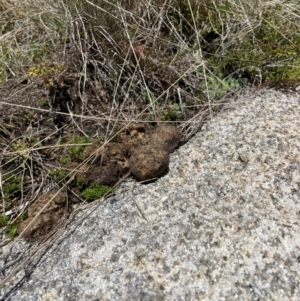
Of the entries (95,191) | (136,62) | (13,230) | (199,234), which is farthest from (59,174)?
(136,62)

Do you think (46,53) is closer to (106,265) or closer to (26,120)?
(26,120)

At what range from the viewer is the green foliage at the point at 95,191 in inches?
62.7

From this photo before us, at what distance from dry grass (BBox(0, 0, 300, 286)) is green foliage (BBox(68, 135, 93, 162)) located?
70 mm

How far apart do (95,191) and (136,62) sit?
80 cm

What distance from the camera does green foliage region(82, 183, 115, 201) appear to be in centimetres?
159

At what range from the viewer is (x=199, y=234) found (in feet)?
4.64

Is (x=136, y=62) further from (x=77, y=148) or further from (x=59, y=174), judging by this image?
(x=59, y=174)

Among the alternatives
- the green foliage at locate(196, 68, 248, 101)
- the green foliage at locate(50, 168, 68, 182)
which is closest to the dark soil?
the green foliage at locate(50, 168, 68, 182)

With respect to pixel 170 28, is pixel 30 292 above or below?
below

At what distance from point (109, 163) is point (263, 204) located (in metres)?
0.63

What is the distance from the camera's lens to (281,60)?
212 centimetres

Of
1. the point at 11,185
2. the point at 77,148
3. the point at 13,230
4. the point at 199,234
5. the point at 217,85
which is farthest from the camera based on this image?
the point at 217,85

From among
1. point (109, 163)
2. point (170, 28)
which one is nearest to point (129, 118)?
point (109, 163)

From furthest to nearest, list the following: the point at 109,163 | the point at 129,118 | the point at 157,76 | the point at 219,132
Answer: the point at 157,76, the point at 129,118, the point at 219,132, the point at 109,163
